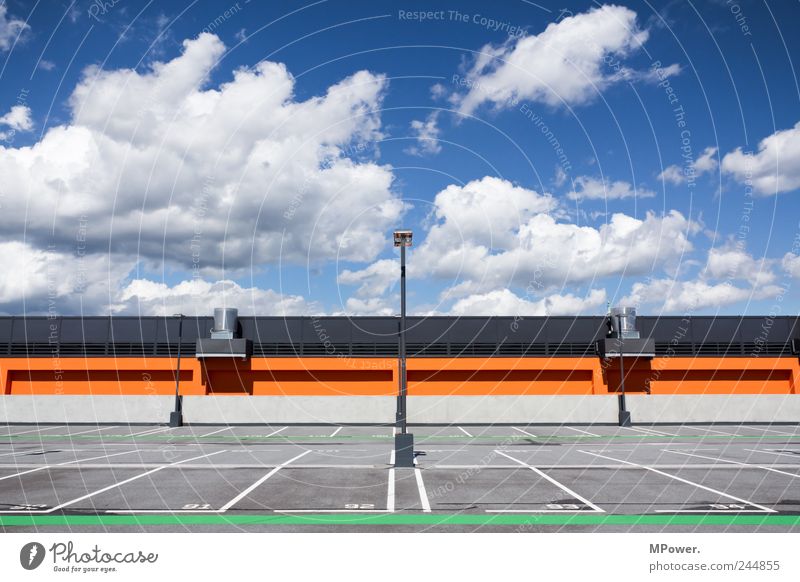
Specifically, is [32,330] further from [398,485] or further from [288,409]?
[398,485]

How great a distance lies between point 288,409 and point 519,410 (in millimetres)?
14180

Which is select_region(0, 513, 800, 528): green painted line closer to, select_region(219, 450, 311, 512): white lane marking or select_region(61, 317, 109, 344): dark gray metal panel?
select_region(219, 450, 311, 512): white lane marking

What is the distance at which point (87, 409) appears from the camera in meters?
33.6

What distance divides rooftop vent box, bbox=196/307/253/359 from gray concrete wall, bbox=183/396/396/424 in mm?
3150

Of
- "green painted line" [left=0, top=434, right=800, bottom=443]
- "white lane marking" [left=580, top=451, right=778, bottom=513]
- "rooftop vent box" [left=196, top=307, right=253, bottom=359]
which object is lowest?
"green painted line" [left=0, top=434, right=800, bottom=443]

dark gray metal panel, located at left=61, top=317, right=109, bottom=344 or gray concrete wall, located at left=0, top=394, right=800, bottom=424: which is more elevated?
dark gray metal panel, located at left=61, top=317, right=109, bottom=344

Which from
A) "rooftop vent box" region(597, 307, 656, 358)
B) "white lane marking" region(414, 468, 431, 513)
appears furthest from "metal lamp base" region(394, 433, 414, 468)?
"rooftop vent box" region(597, 307, 656, 358)

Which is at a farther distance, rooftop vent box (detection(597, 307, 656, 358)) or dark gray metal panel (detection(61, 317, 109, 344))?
dark gray metal panel (detection(61, 317, 109, 344))

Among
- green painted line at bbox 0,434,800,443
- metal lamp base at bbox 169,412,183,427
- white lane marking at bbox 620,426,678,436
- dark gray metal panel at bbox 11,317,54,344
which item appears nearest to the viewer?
green painted line at bbox 0,434,800,443

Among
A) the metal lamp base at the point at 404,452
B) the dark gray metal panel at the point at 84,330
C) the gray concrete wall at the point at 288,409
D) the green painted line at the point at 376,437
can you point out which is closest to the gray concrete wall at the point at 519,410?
the gray concrete wall at the point at 288,409

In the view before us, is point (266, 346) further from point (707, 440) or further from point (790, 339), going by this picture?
point (790, 339)

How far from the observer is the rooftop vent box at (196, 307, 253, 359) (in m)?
35.8

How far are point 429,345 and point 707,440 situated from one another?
1784 cm

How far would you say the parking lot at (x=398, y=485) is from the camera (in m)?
9.36
